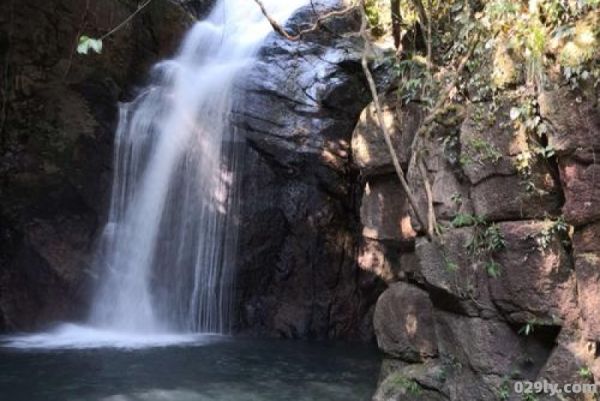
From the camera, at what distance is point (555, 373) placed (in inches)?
173

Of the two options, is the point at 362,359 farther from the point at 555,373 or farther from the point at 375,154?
the point at 555,373

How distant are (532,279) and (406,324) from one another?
5.88 feet

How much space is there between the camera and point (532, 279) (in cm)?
459

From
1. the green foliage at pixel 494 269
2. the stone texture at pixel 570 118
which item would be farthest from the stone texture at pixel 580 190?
the green foliage at pixel 494 269

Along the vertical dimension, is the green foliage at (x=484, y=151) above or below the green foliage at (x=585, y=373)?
above

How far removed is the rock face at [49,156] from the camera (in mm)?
11305

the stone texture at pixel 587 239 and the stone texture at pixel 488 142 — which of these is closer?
the stone texture at pixel 587 239

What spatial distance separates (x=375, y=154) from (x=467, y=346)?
94.1 inches

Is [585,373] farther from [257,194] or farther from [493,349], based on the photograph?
[257,194]

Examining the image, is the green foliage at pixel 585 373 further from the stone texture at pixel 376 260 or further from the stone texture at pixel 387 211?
the stone texture at pixel 376 260

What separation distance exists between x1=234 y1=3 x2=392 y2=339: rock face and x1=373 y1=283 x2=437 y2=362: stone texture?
4.77 metres

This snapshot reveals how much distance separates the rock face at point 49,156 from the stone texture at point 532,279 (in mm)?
8828

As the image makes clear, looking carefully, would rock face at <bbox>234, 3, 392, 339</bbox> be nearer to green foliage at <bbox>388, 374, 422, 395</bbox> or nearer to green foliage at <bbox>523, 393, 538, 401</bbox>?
green foliage at <bbox>388, 374, 422, 395</bbox>

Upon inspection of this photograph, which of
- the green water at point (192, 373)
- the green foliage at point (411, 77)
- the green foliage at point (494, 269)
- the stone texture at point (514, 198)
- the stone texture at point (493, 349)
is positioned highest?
the green foliage at point (411, 77)
